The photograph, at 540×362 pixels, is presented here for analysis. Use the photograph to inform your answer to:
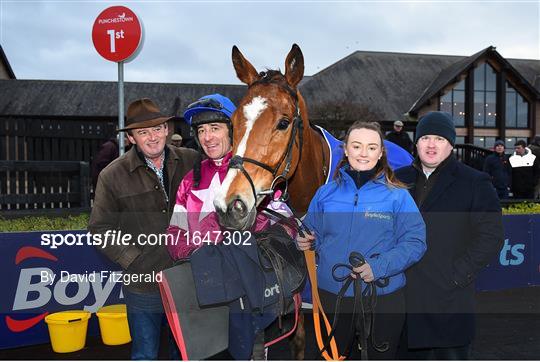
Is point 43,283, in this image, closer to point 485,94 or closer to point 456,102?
point 456,102

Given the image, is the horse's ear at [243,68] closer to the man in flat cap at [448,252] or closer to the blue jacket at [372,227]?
the blue jacket at [372,227]

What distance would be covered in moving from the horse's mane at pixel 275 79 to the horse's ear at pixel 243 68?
9cm

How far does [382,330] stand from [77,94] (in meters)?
31.6

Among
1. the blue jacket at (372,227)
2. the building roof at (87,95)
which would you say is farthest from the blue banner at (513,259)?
the building roof at (87,95)

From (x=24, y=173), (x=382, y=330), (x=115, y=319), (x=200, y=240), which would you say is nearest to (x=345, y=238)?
(x=382, y=330)

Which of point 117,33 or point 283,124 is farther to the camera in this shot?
point 117,33

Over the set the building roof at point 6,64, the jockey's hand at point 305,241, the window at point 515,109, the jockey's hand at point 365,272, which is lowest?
the jockey's hand at point 365,272

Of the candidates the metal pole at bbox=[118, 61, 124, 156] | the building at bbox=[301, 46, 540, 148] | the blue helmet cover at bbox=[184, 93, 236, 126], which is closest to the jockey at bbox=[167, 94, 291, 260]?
the blue helmet cover at bbox=[184, 93, 236, 126]

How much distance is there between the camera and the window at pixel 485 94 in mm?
30031

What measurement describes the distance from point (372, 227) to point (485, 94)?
3097cm

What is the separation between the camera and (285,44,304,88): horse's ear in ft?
10.3

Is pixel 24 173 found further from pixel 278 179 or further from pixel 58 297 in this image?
pixel 278 179

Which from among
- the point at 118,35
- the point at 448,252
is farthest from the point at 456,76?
the point at 448,252

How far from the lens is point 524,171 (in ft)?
36.0
